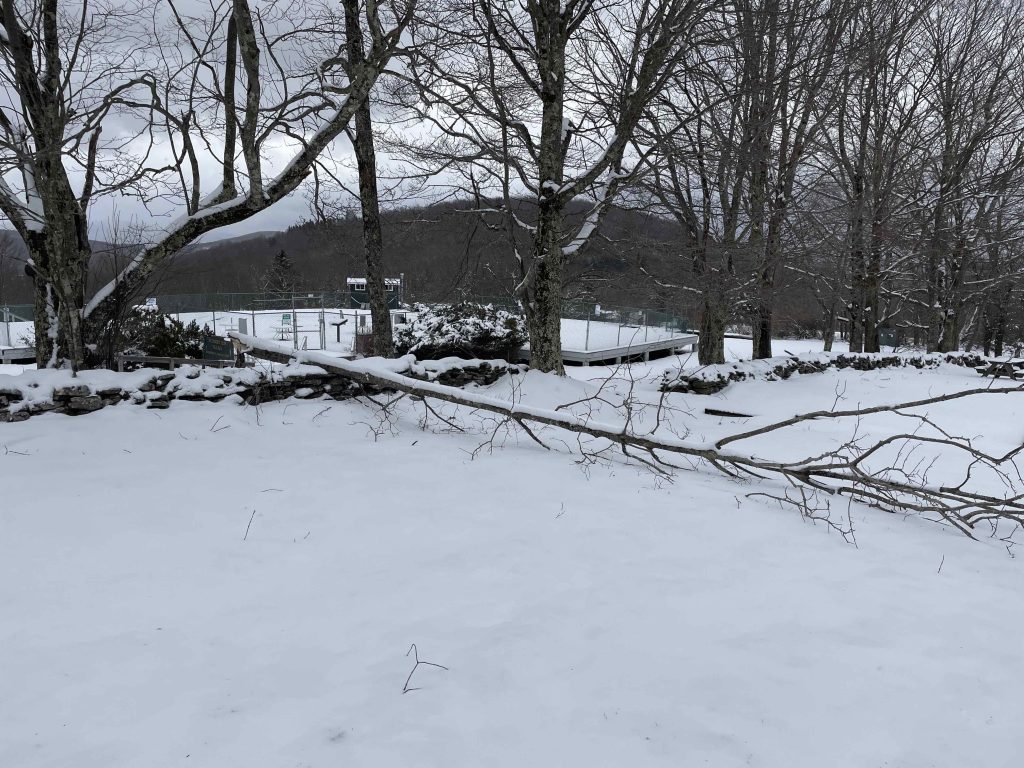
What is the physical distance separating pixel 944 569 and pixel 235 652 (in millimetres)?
3786

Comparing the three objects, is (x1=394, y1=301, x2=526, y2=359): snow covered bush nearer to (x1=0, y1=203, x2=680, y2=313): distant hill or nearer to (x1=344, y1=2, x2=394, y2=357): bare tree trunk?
(x1=0, y1=203, x2=680, y2=313): distant hill

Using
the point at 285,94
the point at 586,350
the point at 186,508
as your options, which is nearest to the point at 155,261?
the point at 285,94

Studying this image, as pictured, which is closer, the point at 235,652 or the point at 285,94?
the point at 235,652

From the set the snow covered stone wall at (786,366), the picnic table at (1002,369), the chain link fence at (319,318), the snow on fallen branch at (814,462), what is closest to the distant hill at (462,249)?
the snow covered stone wall at (786,366)

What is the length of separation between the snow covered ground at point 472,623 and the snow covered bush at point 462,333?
9629 mm

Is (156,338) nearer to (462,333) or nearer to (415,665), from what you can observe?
(462,333)

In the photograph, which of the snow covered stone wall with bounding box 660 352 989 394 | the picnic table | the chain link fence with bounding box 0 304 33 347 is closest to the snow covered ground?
the snow covered stone wall with bounding box 660 352 989 394

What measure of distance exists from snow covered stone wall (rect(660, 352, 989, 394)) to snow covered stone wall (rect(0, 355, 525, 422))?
445cm

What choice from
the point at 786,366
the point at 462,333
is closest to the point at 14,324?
the point at 462,333

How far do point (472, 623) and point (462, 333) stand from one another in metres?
12.2

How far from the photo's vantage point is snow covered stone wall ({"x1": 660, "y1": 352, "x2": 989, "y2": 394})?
10.8 metres

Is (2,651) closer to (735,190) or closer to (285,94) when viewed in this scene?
(285,94)

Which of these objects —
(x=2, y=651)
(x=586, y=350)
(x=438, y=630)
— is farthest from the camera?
(x=586, y=350)

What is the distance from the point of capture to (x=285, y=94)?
7340 millimetres
